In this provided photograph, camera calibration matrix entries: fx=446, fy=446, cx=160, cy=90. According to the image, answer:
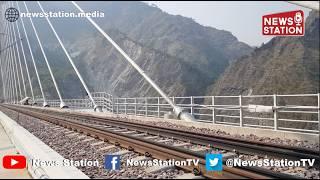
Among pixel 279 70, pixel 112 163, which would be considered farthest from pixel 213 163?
pixel 279 70

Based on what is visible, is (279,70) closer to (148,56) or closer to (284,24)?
(148,56)

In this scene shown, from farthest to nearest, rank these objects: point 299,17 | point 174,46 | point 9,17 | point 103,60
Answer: point 174,46
point 103,60
point 9,17
point 299,17

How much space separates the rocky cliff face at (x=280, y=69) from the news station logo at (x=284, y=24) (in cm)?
5070

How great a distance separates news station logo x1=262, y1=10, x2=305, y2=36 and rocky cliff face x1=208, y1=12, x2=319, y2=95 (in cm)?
5070

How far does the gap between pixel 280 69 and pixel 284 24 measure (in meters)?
57.7

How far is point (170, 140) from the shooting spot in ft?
44.3

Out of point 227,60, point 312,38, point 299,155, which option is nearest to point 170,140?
point 299,155

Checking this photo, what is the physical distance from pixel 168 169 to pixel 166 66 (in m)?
97.8

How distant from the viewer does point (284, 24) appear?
10914 mm

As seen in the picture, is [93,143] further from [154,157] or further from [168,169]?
[168,169]

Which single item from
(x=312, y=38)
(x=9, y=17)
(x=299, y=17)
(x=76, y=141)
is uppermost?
(x=9, y=17)

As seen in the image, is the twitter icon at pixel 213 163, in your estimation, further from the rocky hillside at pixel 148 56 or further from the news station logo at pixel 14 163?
the rocky hillside at pixel 148 56

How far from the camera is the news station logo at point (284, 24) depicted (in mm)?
10547

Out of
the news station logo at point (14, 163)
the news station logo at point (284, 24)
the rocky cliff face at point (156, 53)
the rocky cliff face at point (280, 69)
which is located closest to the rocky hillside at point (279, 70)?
the rocky cliff face at point (280, 69)
